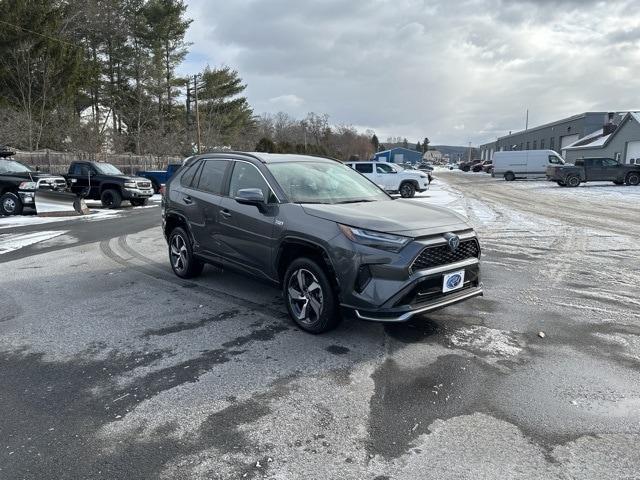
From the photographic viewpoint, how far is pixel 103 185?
1825cm

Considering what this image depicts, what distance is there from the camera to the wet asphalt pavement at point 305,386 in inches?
109

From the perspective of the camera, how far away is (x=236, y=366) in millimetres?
4000

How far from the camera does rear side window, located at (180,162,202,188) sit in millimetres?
6535

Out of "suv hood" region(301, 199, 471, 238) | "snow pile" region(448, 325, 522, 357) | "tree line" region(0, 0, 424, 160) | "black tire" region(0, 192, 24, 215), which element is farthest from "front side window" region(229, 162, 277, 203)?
"tree line" region(0, 0, 424, 160)

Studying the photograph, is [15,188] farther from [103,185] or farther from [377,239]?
[377,239]

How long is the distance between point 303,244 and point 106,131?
34850mm

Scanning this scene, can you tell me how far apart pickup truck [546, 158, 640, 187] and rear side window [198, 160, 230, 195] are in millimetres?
29785

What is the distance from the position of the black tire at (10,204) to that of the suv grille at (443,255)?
14601 mm

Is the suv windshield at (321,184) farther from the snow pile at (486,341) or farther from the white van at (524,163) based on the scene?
the white van at (524,163)

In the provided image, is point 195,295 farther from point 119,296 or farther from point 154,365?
point 154,365

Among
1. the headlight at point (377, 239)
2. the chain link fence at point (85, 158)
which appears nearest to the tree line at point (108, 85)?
the chain link fence at point (85, 158)

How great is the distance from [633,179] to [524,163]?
11.2 meters

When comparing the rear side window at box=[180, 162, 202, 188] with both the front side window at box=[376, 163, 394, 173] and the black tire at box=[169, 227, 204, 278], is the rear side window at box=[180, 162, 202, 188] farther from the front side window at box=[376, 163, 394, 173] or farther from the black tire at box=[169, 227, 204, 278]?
the front side window at box=[376, 163, 394, 173]

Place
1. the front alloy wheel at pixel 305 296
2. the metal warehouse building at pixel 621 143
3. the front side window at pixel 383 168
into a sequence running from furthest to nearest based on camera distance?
the metal warehouse building at pixel 621 143, the front side window at pixel 383 168, the front alloy wheel at pixel 305 296
